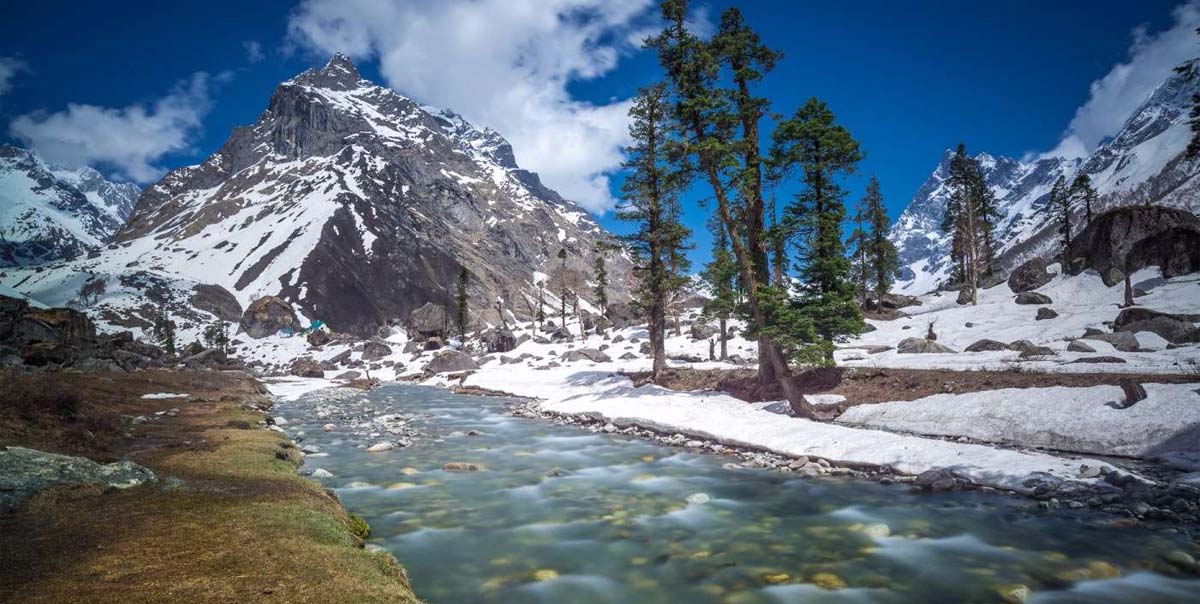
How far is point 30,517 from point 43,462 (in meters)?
2.92

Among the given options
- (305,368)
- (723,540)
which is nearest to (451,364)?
(305,368)

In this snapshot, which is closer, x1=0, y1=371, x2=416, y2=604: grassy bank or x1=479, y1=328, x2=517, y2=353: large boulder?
x1=0, y1=371, x2=416, y2=604: grassy bank

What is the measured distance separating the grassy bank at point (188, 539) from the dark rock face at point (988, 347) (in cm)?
3284

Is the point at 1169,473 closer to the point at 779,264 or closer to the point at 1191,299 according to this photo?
the point at 779,264

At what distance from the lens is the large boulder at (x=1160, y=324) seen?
24.5 metres

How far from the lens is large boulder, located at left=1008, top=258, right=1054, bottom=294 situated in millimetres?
48688

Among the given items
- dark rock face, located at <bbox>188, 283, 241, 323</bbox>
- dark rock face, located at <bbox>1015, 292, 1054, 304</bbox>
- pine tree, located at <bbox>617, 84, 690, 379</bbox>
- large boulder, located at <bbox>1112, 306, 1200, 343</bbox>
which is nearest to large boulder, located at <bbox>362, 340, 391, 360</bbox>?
pine tree, located at <bbox>617, 84, 690, 379</bbox>

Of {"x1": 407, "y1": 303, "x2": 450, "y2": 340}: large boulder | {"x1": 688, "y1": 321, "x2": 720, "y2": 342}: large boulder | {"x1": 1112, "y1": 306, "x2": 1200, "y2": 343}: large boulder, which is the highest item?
{"x1": 407, "y1": 303, "x2": 450, "y2": 340}: large boulder

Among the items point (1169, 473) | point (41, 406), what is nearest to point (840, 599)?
point (1169, 473)

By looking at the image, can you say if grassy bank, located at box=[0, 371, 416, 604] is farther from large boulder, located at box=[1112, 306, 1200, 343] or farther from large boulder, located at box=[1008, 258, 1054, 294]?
large boulder, located at box=[1008, 258, 1054, 294]

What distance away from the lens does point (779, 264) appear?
24.9 meters

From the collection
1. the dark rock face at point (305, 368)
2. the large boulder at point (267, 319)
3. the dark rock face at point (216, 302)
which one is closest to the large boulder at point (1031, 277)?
the dark rock face at point (305, 368)

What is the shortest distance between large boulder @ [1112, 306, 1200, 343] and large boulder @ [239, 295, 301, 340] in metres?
155

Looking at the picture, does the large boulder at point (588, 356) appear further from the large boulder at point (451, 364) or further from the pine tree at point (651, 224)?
the pine tree at point (651, 224)
